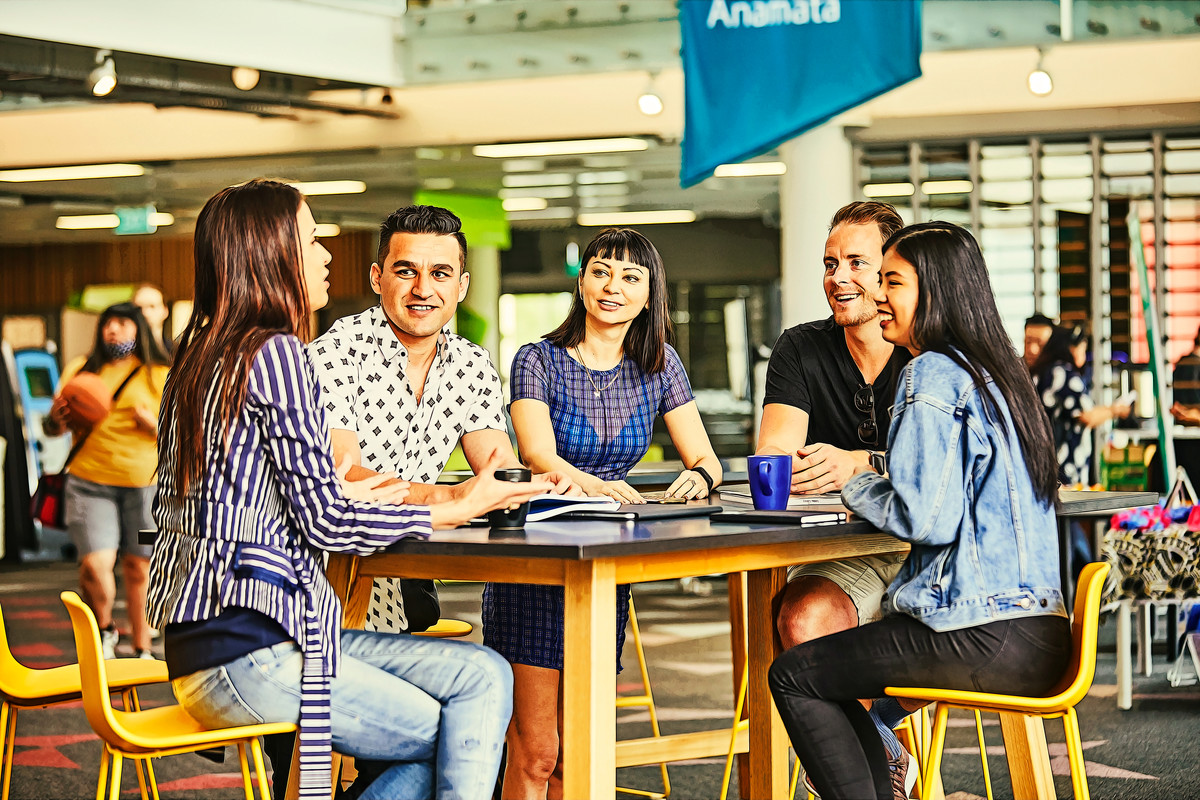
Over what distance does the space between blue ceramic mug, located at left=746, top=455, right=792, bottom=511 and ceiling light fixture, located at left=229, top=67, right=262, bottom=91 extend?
239 inches

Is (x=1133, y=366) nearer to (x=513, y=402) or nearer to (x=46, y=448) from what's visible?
(x=513, y=402)

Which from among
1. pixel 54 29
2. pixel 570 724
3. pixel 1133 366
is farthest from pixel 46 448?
pixel 570 724

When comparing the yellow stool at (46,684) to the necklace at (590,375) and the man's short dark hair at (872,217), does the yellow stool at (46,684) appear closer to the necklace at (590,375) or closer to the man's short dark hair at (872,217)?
the necklace at (590,375)

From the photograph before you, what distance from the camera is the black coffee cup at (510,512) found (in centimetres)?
242

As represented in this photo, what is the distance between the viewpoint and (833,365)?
11.1ft

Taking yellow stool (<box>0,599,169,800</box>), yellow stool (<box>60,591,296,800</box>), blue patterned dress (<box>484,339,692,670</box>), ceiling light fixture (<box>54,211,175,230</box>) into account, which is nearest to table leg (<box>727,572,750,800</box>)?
blue patterned dress (<box>484,339,692,670</box>)

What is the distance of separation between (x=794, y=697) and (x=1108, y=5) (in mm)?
6259

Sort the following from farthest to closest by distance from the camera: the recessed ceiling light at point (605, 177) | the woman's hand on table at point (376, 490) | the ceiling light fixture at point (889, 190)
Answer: the recessed ceiling light at point (605, 177) → the ceiling light fixture at point (889, 190) → the woman's hand on table at point (376, 490)

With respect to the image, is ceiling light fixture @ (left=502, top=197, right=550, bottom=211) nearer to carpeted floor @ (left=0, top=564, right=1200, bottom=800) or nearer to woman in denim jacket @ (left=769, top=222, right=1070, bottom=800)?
carpeted floor @ (left=0, top=564, right=1200, bottom=800)

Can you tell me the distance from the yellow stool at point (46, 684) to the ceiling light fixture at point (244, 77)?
5583mm

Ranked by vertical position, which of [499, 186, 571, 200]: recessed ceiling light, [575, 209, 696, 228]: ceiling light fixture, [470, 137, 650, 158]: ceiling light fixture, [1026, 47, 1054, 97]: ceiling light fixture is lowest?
[1026, 47, 1054, 97]: ceiling light fixture

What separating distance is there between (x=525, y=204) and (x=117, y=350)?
7.32 metres

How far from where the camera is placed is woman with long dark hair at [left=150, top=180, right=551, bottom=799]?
7.39ft

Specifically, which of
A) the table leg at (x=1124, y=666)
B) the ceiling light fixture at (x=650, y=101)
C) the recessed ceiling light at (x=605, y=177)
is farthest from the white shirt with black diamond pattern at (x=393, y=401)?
the recessed ceiling light at (x=605, y=177)
